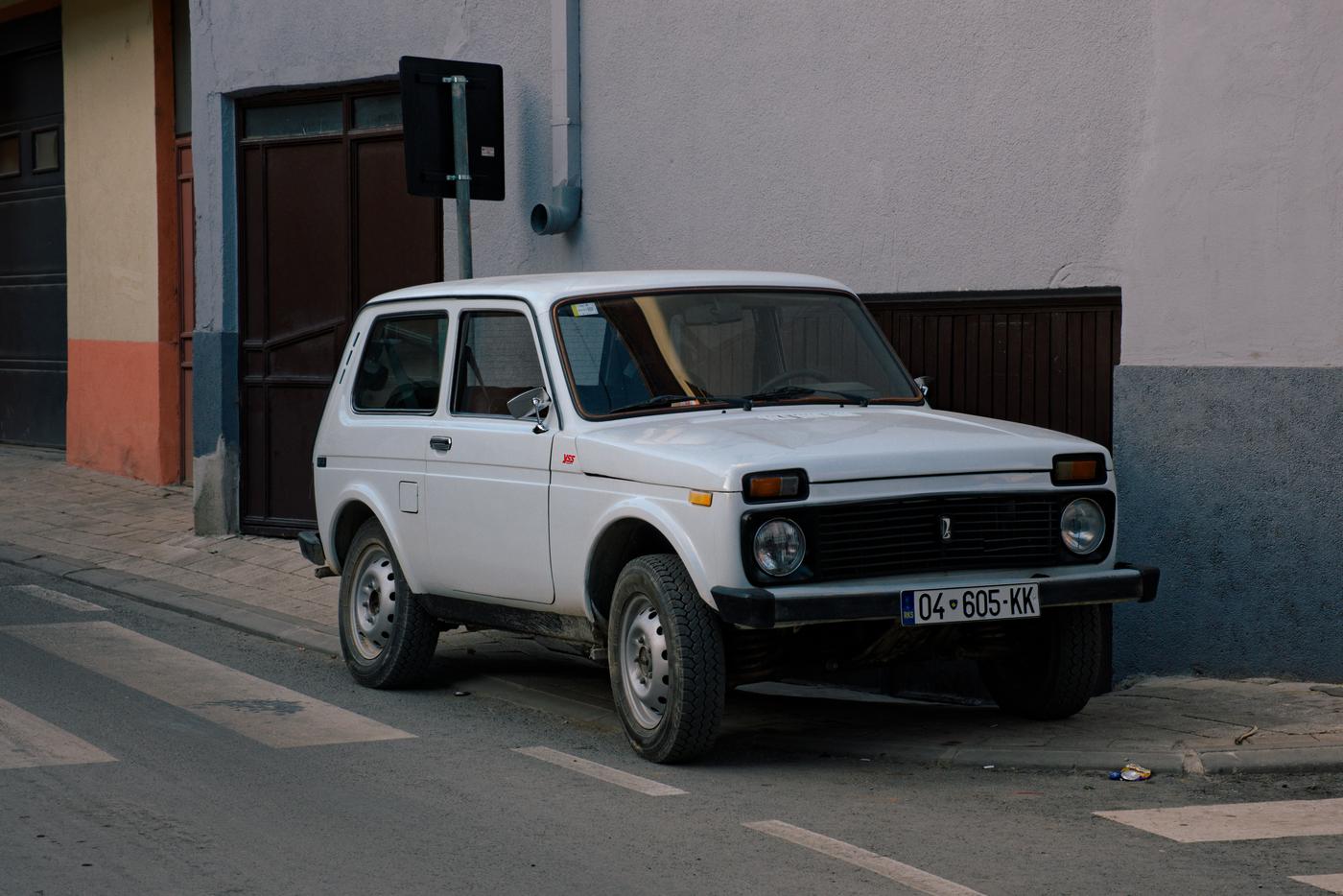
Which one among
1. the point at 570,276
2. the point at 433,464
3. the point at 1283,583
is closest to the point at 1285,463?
the point at 1283,583

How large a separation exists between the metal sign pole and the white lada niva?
1711mm

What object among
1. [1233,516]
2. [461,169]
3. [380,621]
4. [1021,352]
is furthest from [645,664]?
[461,169]

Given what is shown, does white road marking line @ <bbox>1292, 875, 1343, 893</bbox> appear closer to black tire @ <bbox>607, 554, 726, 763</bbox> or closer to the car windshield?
black tire @ <bbox>607, 554, 726, 763</bbox>

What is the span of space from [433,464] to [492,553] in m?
0.62

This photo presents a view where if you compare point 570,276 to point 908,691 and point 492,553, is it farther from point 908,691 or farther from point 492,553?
point 908,691

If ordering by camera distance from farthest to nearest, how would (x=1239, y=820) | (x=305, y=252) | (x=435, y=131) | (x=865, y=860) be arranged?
(x=305, y=252) → (x=435, y=131) → (x=1239, y=820) → (x=865, y=860)

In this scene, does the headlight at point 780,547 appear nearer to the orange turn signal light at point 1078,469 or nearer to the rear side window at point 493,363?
the orange turn signal light at point 1078,469

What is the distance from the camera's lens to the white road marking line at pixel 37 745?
22.7ft

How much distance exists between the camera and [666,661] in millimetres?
6859

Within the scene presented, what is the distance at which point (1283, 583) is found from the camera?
27.6ft

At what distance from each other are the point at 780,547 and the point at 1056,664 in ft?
5.21

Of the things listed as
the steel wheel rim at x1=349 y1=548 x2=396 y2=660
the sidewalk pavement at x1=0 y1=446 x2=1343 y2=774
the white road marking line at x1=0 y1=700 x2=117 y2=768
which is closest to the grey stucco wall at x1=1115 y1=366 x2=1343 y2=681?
the sidewalk pavement at x1=0 y1=446 x2=1343 y2=774

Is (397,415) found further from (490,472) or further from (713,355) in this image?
(713,355)

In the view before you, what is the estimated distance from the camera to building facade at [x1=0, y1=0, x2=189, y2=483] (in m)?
17.9
